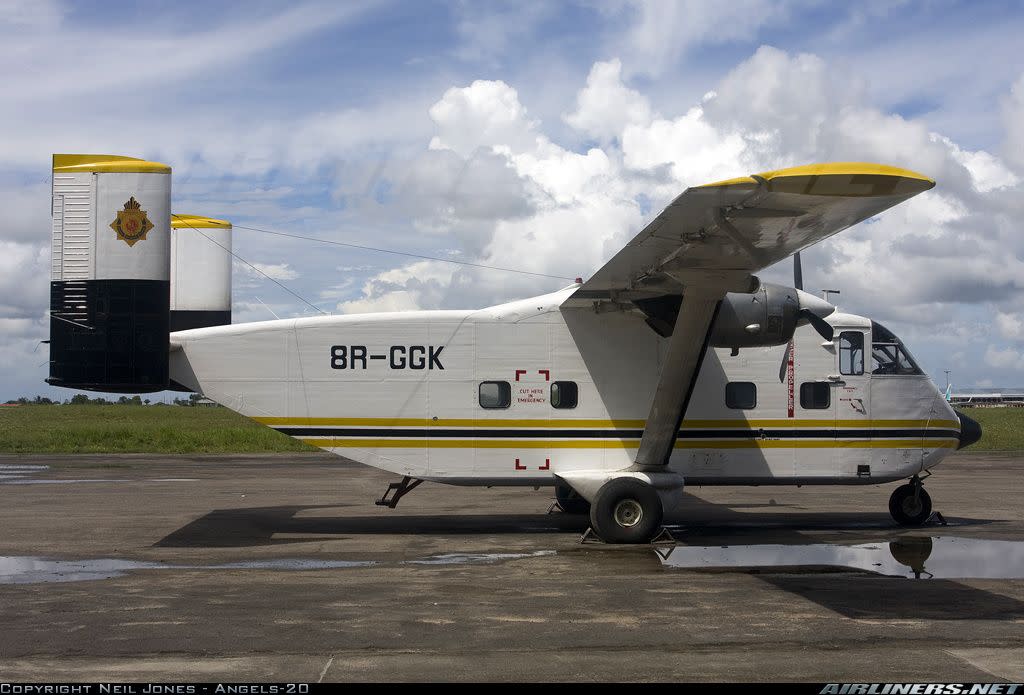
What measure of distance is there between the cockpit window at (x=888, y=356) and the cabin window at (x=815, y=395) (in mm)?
837

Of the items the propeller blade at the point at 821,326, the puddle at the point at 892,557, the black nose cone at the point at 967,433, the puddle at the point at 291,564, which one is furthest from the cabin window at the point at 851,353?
the puddle at the point at 291,564

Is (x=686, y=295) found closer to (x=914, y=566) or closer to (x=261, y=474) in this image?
(x=914, y=566)

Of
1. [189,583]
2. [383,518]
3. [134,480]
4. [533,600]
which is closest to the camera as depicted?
[533,600]

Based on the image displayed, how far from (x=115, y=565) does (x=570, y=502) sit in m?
7.42

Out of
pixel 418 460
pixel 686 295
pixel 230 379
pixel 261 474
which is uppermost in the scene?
pixel 686 295

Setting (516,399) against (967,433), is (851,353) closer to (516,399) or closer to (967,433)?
(967,433)

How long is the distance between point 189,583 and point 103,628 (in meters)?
2.13

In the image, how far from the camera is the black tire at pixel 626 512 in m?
13.1

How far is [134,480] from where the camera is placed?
73.2 feet

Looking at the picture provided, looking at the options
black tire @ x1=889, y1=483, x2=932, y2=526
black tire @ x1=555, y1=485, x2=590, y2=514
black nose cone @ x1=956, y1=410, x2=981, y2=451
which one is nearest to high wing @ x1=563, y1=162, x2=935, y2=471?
black tire @ x1=555, y1=485, x2=590, y2=514

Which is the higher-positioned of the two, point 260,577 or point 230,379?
point 230,379

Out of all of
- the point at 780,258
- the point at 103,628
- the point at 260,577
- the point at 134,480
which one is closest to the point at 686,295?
the point at 780,258

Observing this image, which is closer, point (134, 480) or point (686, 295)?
point (686, 295)

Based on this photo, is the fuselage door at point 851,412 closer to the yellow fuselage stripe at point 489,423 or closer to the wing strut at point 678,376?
the yellow fuselage stripe at point 489,423
